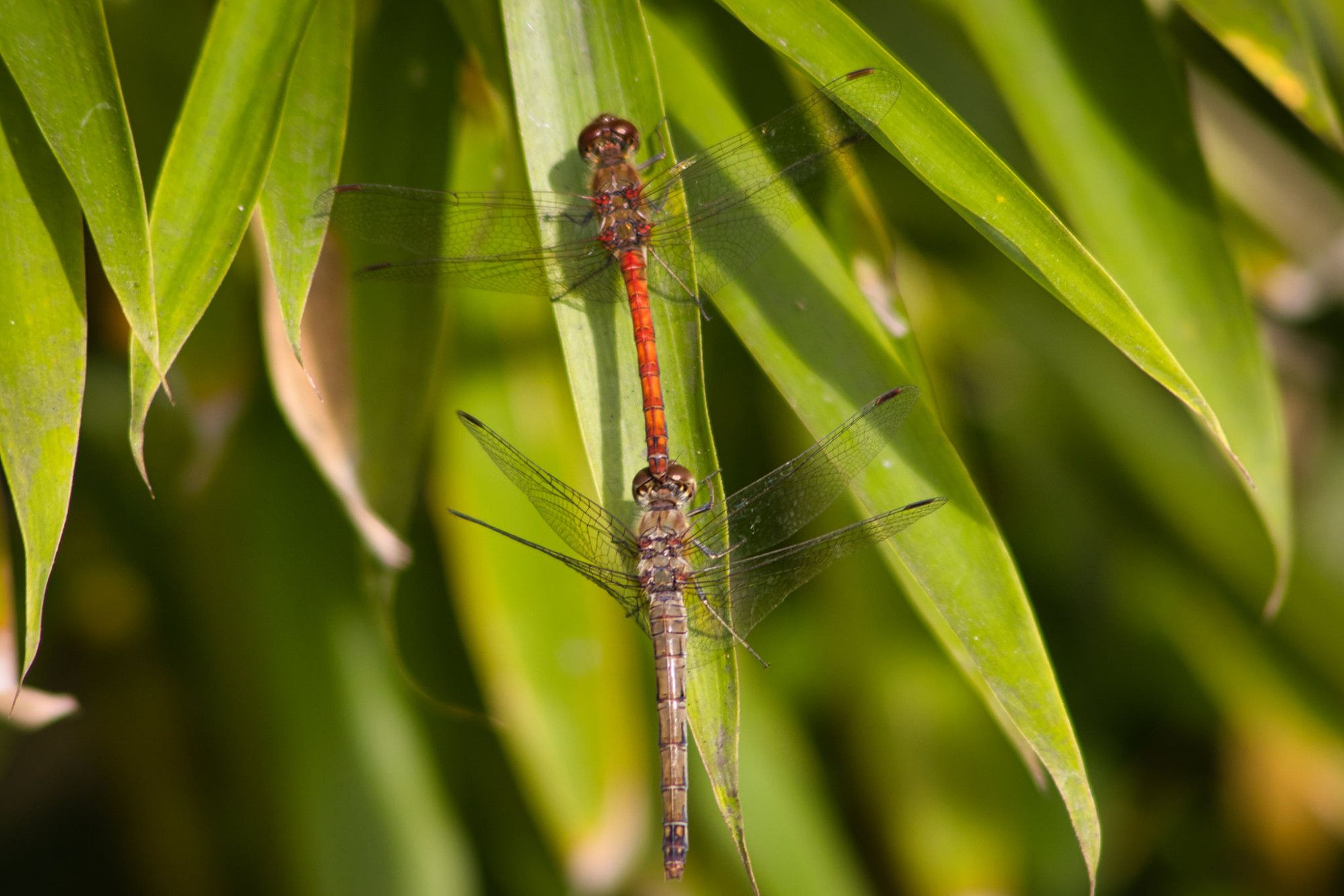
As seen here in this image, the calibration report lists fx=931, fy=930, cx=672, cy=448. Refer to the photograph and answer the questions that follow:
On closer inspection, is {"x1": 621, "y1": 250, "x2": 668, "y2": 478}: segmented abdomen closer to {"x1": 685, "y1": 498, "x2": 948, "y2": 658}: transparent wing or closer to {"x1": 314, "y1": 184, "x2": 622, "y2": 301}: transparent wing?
{"x1": 314, "y1": 184, "x2": 622, "y2": 301}: transparent wing

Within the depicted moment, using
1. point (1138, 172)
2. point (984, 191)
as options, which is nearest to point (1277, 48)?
point (1138, 172)

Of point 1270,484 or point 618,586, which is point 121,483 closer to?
point 618,586

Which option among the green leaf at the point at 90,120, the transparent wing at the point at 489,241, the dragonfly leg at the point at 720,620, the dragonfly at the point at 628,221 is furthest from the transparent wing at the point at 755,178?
the green leaf at the point at 90,120

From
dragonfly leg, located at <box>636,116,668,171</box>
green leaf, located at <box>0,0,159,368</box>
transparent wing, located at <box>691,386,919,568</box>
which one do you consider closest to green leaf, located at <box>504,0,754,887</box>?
dragonfly leg, located at <box>636,116,668,171</box>

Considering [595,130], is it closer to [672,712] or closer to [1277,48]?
[672,712]

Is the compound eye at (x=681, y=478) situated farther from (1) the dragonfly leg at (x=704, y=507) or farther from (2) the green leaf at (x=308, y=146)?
(2) the green leaf at (x=308, y=146)

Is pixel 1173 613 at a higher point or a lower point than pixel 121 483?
lower

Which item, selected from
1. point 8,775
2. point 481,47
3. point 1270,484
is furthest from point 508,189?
point 8,775
